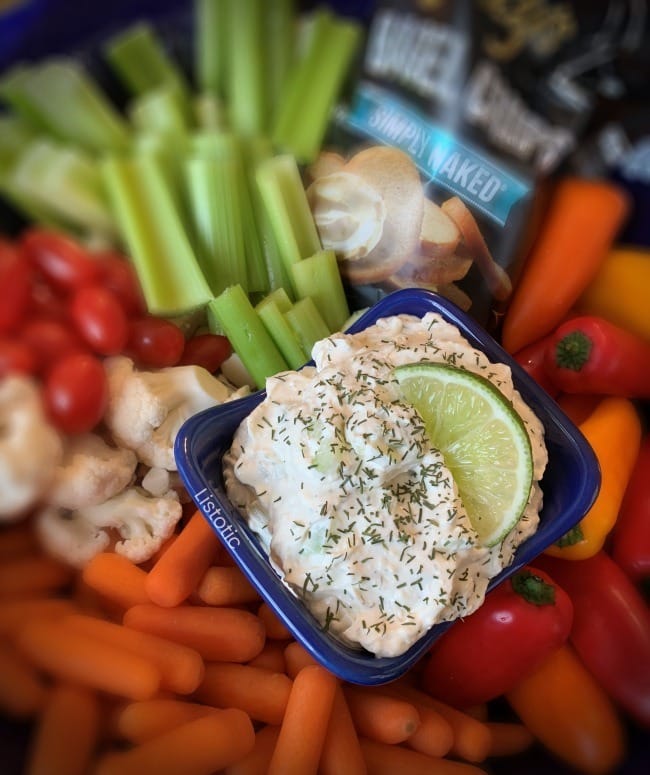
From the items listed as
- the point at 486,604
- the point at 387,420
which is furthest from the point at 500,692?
the point at 387,420

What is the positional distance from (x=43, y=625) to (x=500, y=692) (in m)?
0.54

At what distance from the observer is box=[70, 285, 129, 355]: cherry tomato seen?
61 centimetres

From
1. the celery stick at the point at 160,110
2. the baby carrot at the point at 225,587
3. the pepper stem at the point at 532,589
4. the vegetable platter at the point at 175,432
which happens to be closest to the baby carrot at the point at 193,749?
the vegetable platter at the point at 175,432

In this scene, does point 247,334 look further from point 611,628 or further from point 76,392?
point 611,628

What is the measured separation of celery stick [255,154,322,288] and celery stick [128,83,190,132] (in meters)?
0.11

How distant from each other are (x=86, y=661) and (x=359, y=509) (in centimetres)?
28

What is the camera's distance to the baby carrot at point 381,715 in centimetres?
79

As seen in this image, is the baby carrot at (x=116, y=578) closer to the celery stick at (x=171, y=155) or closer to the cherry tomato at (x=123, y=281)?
the cherry tomato at (x=123, y=281)

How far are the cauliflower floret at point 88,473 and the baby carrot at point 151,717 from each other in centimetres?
18

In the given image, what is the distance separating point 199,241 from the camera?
2.54 ft

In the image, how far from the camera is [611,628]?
0.92 metres

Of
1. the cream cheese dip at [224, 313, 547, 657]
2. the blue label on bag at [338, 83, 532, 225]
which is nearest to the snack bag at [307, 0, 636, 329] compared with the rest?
the blue label on bag at [338, 83, 532, 225]

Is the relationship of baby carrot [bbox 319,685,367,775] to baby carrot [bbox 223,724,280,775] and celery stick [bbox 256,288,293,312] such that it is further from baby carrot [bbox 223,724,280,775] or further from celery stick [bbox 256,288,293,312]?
celery stick [bbox 256,288,293,312]

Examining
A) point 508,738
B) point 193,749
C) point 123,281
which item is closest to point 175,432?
point 123,281
